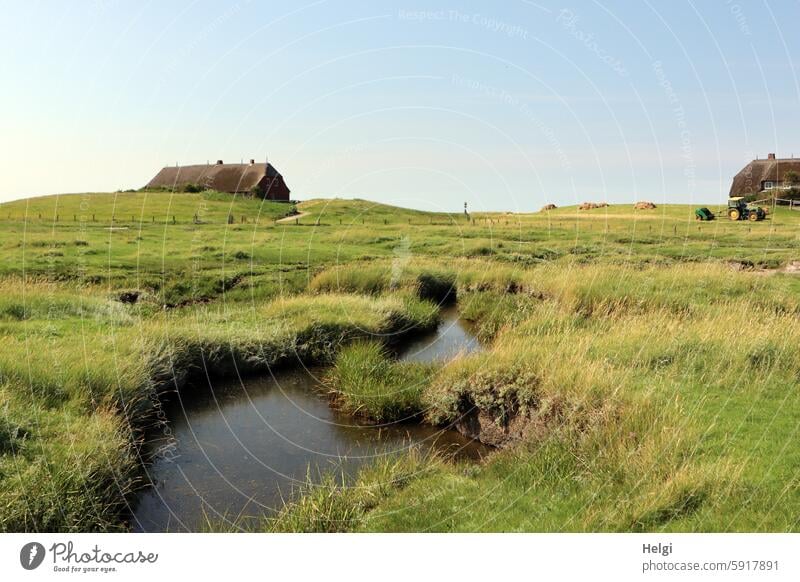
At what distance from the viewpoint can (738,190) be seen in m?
77.2

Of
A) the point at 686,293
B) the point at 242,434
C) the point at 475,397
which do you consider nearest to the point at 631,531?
the point at 475,397

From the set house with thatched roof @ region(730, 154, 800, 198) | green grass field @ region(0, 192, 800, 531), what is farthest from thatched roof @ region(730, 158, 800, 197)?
green grass field @ region(0, 192, 800, 531)

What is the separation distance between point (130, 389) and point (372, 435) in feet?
A: 16.3

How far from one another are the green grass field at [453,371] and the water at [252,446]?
0.57 meters

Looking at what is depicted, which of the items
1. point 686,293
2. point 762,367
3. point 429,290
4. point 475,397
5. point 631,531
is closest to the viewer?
point 631,531

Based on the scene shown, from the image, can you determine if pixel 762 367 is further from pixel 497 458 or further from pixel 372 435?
pixel 372 435

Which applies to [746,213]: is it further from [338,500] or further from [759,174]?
[338,500]

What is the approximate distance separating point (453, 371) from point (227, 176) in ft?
197

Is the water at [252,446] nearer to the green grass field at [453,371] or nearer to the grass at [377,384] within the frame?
the grass at [377,384]

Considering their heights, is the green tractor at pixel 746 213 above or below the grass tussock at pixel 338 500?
above

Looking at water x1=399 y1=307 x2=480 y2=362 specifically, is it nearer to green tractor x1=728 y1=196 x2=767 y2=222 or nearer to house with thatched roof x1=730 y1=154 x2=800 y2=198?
green tractor x1=728 y1=196 x2=767 y2=222

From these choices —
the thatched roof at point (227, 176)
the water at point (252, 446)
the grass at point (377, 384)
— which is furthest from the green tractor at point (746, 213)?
the water at point (252, 446)

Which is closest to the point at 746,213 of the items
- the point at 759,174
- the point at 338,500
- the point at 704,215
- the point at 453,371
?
the point at 704,215

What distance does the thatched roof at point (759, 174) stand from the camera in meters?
69.2
